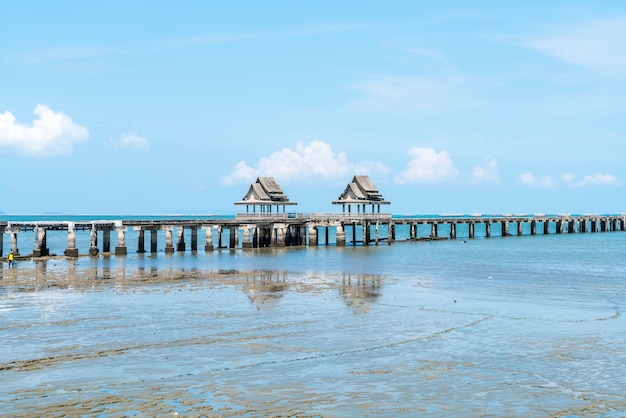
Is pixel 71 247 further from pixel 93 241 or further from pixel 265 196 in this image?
pixel 265 196

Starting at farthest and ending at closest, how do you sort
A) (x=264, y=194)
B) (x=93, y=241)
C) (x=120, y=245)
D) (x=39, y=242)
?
(x=264, y=194) < (x=120, y=245) < (x=93, y=241) < (x=39, y=242)

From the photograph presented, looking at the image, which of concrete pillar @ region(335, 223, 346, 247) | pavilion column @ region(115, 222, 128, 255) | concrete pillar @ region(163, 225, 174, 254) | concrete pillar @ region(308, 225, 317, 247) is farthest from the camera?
concrete pillar @ region(335, 223, 346, 247)

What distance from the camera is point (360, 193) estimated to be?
78.2 meters

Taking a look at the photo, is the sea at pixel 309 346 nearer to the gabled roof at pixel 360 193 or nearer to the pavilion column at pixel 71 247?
the pavilion column at pixel 71 247

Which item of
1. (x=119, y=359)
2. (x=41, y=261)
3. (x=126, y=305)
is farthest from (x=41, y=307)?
(x=41, y=261)

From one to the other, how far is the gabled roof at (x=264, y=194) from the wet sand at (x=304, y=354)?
143 ft

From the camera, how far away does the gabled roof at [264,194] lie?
76.8 m

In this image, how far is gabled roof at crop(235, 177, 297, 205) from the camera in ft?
252

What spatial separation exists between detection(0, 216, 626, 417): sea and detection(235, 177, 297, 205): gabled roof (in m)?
36.6

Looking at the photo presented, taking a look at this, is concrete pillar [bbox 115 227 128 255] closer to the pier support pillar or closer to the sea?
the pier support pillar

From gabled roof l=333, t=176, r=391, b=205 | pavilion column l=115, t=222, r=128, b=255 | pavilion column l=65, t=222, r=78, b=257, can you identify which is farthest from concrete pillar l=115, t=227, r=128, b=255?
gabled roof l=333, t=176, r=391, b=205

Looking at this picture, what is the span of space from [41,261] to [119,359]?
34317mm

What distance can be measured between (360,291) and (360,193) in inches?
1765

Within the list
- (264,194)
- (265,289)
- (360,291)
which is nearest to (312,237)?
(264,194)
